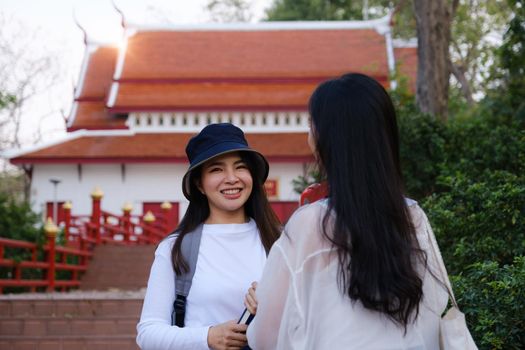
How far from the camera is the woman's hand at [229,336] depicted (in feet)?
8.09

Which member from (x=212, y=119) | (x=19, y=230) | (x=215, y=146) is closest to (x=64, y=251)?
(x=19, y=230)

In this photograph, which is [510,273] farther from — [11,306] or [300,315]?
[11,306]

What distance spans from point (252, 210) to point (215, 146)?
0.27 meters

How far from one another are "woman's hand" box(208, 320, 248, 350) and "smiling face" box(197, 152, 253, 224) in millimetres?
482

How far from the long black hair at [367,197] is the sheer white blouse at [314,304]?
0.03 meters

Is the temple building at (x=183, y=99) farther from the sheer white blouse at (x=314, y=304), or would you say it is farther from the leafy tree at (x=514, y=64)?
the sheer white blouse at (x=314, y=304)

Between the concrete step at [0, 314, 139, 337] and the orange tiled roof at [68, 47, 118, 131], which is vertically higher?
the orange tiled roof at [68, 47, 118, 131]

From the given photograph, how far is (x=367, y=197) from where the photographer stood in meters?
2.07

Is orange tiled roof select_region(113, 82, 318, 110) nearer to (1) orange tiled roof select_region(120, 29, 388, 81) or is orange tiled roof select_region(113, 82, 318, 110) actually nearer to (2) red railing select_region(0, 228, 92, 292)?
(1) orange tiled roof select_region(120, 29, 388, 81)

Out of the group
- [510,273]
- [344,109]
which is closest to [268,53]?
[510,273]

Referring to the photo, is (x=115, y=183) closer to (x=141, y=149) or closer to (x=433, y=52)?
(x=141, y=149)

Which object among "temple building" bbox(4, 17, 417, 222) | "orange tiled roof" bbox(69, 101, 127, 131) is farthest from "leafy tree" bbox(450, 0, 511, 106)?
"orange tiled roof" bbox(69, 101, 127, 131)

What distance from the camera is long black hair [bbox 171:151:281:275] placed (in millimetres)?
2910

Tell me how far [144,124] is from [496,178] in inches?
673
